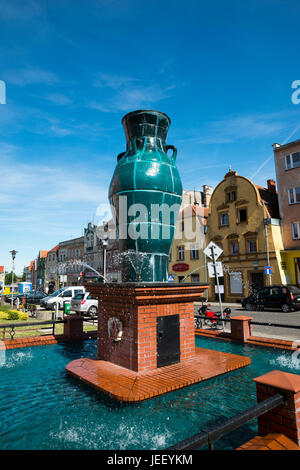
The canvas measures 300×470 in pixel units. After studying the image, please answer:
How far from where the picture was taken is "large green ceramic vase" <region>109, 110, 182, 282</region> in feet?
17.8

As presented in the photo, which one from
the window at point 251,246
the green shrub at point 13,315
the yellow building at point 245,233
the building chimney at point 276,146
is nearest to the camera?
the green shrub at point 13,315

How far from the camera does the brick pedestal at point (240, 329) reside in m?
7.45

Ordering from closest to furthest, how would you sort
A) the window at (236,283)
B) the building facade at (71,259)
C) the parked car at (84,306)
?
the parked car at (84,306) < the window at (236,283) < the building facade at (71,259)

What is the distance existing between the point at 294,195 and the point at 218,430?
1076 inches

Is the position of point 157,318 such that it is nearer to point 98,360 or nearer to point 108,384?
point 108,384

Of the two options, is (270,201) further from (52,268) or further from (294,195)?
(52,268)

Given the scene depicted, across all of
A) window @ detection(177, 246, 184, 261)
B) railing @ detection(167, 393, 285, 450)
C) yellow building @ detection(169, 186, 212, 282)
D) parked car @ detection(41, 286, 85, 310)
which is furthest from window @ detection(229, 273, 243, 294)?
railing @ detection(167, 393, 285, 450)

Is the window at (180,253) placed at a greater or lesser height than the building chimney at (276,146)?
lesser

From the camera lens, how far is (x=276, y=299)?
1958 cm

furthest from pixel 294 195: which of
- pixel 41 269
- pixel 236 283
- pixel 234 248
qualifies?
pixel 41 269

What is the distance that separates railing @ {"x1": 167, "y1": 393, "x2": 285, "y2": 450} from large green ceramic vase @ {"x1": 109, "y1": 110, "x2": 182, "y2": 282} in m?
3.12

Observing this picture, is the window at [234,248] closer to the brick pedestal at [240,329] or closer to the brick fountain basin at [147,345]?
the brick pedestal at [240,329]

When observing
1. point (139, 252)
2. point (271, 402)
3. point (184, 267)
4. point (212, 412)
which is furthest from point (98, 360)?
point (184, 267)

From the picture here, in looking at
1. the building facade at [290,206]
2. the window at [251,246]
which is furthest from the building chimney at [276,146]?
the window at [251,246]
